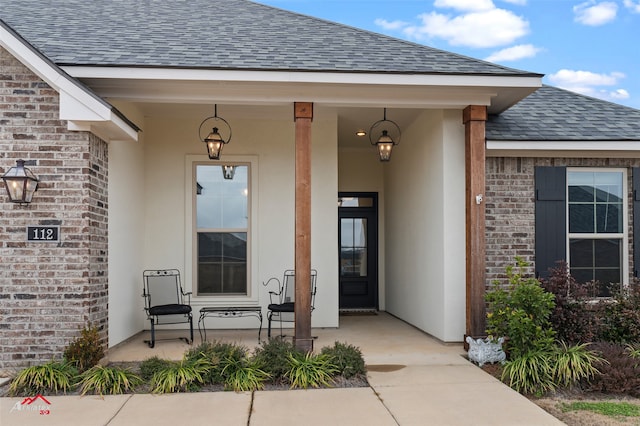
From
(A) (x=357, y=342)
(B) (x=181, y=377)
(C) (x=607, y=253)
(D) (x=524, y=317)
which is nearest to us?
(B) (x=181, y=377)

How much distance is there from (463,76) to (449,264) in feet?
7.77

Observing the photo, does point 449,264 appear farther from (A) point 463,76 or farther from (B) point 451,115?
(A) point 463,76

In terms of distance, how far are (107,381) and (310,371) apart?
188cm

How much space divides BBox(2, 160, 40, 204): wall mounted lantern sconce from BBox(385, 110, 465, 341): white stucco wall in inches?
188

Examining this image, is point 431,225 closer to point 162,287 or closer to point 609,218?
point 609,218

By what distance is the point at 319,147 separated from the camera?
8367 millimetres

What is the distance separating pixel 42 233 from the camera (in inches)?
217

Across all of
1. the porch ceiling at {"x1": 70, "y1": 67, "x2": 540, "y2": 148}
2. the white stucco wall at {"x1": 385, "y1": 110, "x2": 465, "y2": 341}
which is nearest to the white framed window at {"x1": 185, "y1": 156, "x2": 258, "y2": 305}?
the porch ceiling at {"x1": 70, "y1": 67, "x2": 540, "y2": 148}

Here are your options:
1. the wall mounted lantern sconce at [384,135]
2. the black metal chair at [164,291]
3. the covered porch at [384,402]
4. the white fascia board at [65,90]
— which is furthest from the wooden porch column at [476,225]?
the white fascia board at [65,90]

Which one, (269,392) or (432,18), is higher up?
(432,18)

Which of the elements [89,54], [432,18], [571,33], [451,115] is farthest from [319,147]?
[432,18]

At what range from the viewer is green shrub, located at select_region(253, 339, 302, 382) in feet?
17.5

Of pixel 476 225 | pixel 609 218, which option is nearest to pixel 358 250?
pixel 476 225

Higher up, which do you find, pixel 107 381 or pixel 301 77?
pixel 301 77
